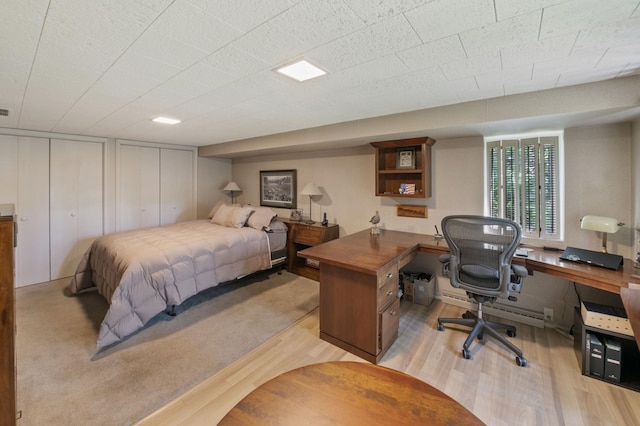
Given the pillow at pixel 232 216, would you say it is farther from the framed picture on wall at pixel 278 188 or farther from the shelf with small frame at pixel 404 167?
the shelf with small frame at pixel 404 167

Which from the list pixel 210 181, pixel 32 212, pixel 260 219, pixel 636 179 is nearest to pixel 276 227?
pixel 260 219

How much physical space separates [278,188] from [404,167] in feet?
8.10

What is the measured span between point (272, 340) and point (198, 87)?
2.27 m

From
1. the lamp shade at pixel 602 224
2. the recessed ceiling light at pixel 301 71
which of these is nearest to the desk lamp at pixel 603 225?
the lamp shade at pixel 602 224

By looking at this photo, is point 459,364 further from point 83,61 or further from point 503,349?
point 83,61

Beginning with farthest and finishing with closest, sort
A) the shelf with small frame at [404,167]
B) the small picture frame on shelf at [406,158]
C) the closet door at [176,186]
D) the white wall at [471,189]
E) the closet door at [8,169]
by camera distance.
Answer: the closet door at [176,186] < the closet door at [8,169] < the small picture frame on shelf at [406,158] < the shelf with small frame at [404,167] < the white wall at [471,189]

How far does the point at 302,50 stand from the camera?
1.50m

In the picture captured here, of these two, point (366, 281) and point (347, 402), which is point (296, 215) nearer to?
point (366, 281)

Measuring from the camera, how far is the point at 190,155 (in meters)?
5.42

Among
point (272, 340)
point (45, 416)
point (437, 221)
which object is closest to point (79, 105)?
point (45, 416)

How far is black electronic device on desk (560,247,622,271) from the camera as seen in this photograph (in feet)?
6.85

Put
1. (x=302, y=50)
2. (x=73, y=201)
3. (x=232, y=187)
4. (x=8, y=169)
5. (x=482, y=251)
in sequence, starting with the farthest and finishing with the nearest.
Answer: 1. (x=232, y=187)
2. (x=73, y=201)
3. (x=8, y=169)
4. (x=482, y=251)
5. (x=302, y=50)

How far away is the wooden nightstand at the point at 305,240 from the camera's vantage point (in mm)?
4066

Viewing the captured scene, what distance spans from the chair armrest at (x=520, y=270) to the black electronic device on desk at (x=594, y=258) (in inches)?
15.7
